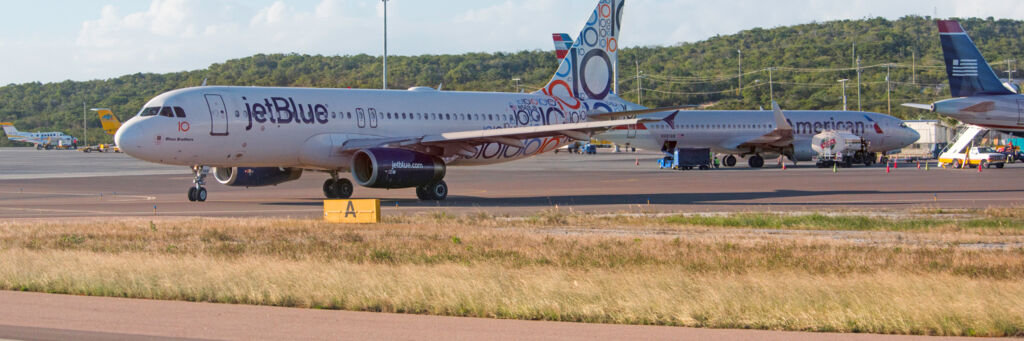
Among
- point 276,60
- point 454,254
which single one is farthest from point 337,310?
point 276,60

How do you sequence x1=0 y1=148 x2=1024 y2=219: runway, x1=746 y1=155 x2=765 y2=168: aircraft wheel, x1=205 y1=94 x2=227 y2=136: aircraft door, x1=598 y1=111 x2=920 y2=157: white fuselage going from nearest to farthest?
x1=0 y1=148 x2=1024 y2=219: runway, x1=205 y1=94 x2=227 y2=136: aircraft door, x1=746 y1=155 x2=765 y2=168: aircraft wheel, x1=598 y1=111 x2=920 y2=157: white fuselage

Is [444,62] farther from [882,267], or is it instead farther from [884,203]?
[882,267]

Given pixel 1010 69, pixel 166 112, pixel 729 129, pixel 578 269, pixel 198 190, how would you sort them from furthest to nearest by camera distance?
pixel 1010 69 < pixel 729 129 < pixel 198 190 < pixel 166 112 < pixel 578 269

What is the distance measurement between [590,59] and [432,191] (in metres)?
9.29

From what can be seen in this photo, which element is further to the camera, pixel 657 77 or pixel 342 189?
pixel 657 77

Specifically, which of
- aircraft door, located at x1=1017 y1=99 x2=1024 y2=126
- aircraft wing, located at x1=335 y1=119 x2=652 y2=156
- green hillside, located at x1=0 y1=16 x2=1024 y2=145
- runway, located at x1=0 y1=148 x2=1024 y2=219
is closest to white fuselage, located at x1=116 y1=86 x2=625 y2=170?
aircraft wing, located at x1=335 y1=119 x2=652 y2=156

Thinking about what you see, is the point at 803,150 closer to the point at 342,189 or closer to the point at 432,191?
the point at 432,191

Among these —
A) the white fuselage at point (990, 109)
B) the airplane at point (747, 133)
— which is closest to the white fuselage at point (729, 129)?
the airplane at point (747, 133)

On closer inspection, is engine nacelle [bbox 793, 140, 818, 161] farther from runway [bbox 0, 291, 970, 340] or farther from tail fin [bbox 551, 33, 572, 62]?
runway [bbox 0, 291, 970, 340]

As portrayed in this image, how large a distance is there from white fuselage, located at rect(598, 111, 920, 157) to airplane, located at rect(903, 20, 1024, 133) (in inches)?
1168

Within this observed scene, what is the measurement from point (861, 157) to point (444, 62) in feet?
433

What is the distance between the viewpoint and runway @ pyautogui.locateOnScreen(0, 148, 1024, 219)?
25969mm

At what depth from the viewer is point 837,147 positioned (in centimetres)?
5694

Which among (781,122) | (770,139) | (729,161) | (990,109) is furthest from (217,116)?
(729,161)
